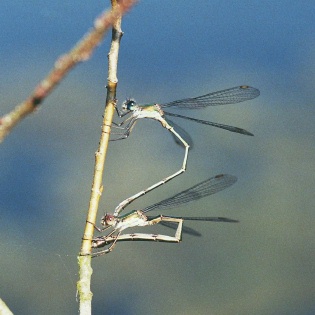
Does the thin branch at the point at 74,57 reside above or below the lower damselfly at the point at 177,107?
below

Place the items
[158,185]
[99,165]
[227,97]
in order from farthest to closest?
[227,97], [158,185], [99,165]

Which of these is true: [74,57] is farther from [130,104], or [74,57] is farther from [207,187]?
[207,187]

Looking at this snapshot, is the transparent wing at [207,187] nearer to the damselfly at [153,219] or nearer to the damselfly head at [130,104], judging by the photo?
the damselfly at [153,219]

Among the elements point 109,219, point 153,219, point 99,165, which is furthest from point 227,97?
point 99,165

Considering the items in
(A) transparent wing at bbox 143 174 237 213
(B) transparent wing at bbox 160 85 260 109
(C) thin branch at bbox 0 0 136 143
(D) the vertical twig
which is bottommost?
(C) thin branch at bbox 0 0 136 143

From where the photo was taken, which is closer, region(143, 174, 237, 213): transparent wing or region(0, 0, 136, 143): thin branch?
region(0, 0, 136, 143): thin branch

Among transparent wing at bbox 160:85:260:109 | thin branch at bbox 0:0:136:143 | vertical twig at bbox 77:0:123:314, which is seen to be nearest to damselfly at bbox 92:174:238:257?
vertical twig at bbox 77:0:123:314

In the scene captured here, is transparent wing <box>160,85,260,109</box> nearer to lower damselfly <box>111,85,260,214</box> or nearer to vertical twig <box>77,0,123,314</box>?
lower damselfly <box>111,85,260,214</box>

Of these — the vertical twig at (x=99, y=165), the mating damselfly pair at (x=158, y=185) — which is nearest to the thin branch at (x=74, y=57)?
the vertical twig at (x=99, y=165)

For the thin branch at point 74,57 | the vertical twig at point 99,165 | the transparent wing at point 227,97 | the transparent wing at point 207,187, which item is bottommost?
the thin branch at point 74,57

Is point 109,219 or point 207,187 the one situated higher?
point 207,187
